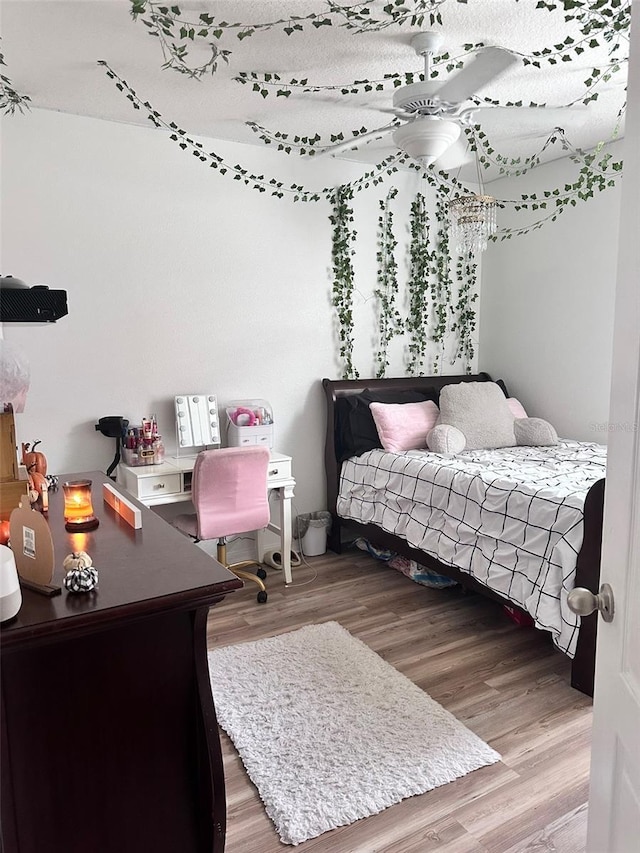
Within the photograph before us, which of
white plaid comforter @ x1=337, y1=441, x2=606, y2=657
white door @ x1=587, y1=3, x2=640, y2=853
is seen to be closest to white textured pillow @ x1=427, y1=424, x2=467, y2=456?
white plaid comforter @ x1=337, y1=441, x2=606, y2=657

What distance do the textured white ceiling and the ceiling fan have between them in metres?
0.09

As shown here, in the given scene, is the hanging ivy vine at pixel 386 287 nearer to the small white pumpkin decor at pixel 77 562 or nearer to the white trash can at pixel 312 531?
the white trash can at pixel 312 531

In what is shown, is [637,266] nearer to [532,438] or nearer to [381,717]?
[381,717]

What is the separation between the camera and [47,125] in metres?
3.20

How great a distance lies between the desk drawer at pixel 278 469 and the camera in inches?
142

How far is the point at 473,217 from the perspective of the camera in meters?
3.33

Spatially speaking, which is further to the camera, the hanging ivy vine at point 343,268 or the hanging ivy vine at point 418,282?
the hanging ivy vine at point 418,282

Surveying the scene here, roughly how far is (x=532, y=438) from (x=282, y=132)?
2.42 meters

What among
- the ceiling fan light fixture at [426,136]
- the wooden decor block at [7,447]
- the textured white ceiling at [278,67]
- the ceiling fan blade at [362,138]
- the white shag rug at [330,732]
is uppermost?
the textured white ceiling at [278,67]

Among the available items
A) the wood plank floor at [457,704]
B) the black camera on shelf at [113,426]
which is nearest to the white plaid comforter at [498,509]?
the wood plank floor at [457,704]

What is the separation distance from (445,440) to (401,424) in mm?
332

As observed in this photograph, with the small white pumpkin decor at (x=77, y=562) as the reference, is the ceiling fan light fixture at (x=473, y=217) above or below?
above

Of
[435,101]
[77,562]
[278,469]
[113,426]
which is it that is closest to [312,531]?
[278,469]

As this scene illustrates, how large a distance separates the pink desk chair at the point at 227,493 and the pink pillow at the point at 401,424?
956mm
